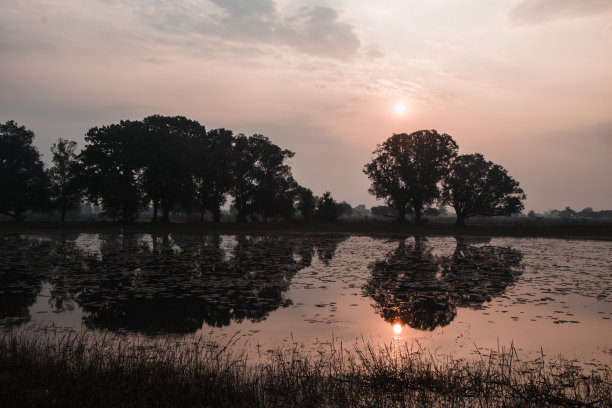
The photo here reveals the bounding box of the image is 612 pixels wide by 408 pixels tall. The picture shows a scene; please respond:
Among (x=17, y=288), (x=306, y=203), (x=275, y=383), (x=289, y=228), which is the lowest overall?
(x=17, y=288)

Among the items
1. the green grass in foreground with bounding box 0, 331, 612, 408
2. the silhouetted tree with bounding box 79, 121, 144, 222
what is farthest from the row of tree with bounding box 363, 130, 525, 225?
the green grass in foreground with bounding box 0, 331, 612, 408

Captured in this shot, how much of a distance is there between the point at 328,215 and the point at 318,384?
235 feet

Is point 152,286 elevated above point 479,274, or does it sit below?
below

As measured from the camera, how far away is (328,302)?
16.2 meters

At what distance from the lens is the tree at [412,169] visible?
79750 mm

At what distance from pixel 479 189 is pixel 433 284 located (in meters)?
66.1

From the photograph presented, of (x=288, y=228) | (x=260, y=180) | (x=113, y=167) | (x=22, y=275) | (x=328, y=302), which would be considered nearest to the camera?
(x=328, y=302)

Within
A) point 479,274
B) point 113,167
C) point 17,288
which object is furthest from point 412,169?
point 17,288

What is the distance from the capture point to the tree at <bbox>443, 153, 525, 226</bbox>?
264 ft

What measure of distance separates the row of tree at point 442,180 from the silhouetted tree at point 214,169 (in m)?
27.2

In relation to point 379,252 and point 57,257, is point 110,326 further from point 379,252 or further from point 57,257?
point 379,252

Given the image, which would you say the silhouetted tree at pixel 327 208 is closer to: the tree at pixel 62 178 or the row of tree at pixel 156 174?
the row of tree at pixel 156 174

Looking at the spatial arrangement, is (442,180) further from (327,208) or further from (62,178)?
(62,178)

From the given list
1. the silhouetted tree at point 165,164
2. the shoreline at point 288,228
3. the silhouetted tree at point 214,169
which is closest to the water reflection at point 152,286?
the shoreline at point 288,228
